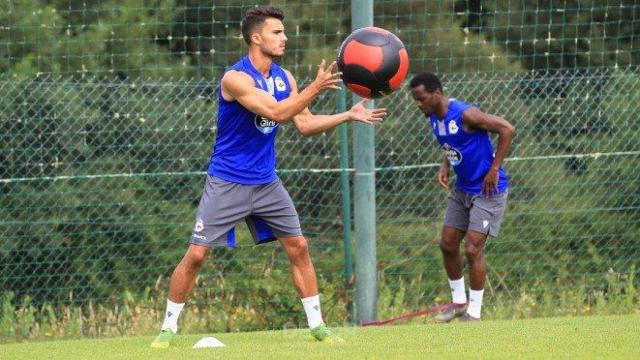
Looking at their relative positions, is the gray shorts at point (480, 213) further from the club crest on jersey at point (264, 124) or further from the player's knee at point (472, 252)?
the club crest on jersey at point (264, 124)

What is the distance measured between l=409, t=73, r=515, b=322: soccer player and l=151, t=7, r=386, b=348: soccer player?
2.17 metres

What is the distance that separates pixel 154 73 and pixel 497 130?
4.44 metres

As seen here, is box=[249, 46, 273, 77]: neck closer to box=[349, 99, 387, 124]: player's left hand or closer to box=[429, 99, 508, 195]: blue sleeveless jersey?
box=[349, 99, 387, 124]: player's left hand

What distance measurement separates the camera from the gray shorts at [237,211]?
766 centimetres

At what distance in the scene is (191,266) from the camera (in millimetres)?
7637

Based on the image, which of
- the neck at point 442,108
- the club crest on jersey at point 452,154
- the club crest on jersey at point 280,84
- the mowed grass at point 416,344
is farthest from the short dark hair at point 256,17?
the club crest on jersey at point 452,154

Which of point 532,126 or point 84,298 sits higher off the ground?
point 532,126

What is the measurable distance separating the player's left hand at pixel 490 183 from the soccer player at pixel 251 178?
2.29m

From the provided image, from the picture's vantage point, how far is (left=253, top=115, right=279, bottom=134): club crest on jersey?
7688 mm

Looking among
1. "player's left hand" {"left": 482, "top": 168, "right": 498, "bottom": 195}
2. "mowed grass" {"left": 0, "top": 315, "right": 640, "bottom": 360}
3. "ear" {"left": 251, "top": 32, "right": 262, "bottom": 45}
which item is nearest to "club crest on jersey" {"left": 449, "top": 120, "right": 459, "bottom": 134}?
"player's left hand" {"left": 482, "top": 168, "right": 498, "bottom": 195}

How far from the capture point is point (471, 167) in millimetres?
9828

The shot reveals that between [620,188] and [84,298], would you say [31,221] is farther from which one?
[620,188]

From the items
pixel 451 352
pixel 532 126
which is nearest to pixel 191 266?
pixel 451 352

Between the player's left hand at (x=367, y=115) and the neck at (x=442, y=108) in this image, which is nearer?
the player's left hand at (x=367, y=115)
